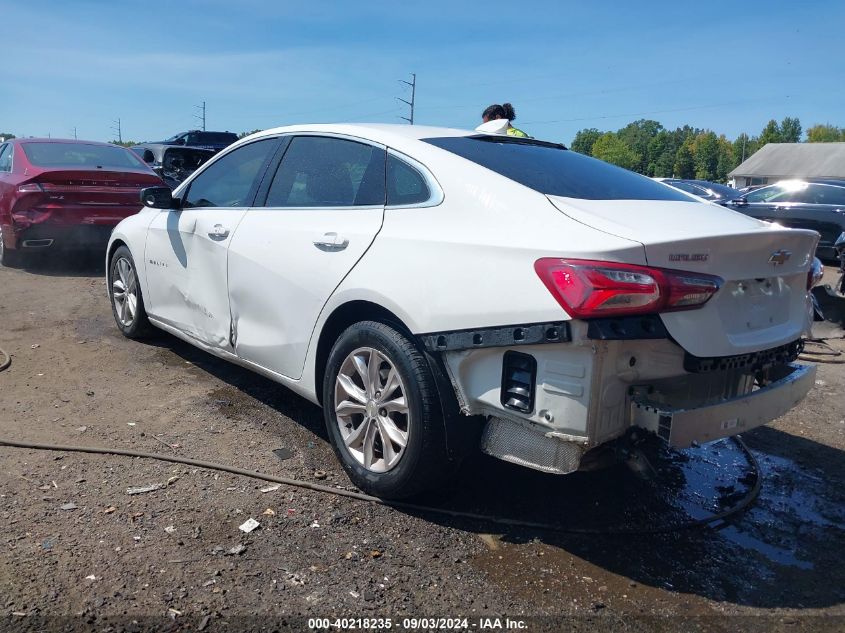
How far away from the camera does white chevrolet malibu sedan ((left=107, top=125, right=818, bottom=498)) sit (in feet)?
8.82

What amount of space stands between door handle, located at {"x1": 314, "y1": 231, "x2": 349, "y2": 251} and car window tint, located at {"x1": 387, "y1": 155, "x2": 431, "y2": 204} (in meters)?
0.29

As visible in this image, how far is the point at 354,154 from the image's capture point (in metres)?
3.82

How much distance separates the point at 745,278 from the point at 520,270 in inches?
36.9

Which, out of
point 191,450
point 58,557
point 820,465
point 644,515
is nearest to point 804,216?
point 820,465

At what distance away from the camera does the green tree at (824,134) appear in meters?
149

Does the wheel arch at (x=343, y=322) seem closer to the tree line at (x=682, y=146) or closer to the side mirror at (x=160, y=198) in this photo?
the side mirror at (x=160, y=198)

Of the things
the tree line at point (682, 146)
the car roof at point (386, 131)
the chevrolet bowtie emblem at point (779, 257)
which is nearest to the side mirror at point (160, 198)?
the car roof at point (386, 131)

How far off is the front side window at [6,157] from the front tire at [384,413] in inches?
304

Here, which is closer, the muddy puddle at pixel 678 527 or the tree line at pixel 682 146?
the muddy puddle at pixel 678 527

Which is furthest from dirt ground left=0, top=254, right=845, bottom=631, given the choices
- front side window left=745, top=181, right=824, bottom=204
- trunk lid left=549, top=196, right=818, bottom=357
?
front side window left=745, top=181, right=824, bottom=204

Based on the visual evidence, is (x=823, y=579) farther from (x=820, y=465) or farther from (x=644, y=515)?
(x=820, y=465)

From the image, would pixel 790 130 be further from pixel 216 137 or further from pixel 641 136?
pixel 216 137

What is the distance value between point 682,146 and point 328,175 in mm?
137359

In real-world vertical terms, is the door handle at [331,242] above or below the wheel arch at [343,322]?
above
